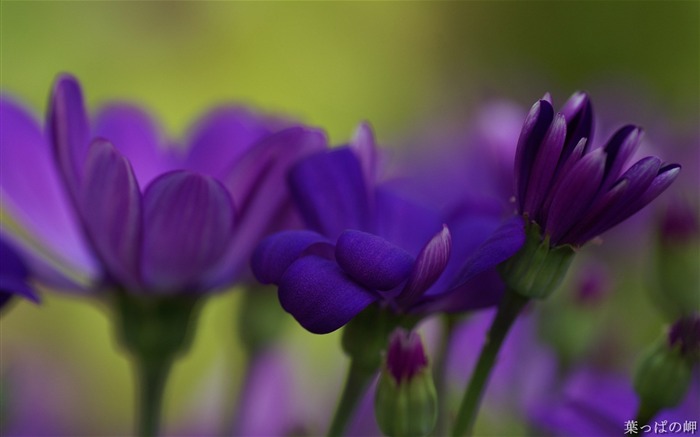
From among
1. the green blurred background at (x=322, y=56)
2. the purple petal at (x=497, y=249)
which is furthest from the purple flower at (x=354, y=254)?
the green blurred background at (x=322, y=56)

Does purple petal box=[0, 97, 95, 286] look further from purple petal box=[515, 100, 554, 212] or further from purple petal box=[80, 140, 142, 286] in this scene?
purple petal box=[515, 100, 554, 212]

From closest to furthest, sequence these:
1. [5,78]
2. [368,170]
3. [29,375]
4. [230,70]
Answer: [368,170], [29,375], [5,78], [230,70]

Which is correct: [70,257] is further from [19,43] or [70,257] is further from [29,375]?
[19,43]

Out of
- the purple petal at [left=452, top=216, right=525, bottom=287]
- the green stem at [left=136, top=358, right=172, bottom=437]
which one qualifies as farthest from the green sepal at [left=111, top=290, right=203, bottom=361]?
the purple petal at [left=452, top=216, right=525, bottom=287]

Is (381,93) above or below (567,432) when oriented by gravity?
above

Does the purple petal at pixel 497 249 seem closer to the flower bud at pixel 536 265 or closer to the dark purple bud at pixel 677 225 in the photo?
the flower bud at pixel 536 265

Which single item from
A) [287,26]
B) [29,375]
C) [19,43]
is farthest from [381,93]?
[29,375]
